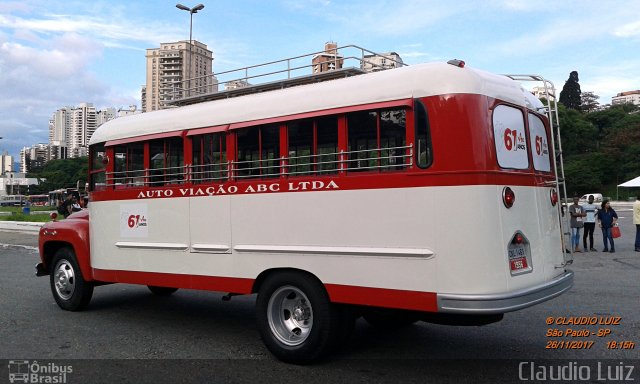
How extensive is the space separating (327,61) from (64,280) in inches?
198

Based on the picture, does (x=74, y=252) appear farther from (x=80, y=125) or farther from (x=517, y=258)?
(x=80, y=125)

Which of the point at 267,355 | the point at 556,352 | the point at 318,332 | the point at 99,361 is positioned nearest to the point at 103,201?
the point at 99,361

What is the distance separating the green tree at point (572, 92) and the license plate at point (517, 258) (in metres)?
97.5

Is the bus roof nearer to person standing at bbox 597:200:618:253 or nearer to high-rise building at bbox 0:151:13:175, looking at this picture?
person standing at bbox 597:200:618:253

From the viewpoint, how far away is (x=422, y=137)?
14.5 ft

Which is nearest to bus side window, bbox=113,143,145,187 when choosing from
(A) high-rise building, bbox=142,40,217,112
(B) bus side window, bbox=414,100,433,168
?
(B) bus side window, bbox=414,100,433,168

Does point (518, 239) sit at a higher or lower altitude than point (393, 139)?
lower

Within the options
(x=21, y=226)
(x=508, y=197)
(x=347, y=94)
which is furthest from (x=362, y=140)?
(x=21, y=226)

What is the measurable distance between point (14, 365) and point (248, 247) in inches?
98.3

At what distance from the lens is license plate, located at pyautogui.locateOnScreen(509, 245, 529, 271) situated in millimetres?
4297

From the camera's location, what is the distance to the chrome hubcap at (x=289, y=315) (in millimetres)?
5059

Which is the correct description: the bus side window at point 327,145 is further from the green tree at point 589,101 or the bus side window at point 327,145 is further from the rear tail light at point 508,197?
the green tree at point 589,101

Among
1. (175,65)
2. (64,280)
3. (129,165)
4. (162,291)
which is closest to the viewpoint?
(129,165)

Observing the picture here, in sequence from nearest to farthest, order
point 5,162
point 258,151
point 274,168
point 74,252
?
point 274,168
point 258,151
point 74,252
point 5,162
